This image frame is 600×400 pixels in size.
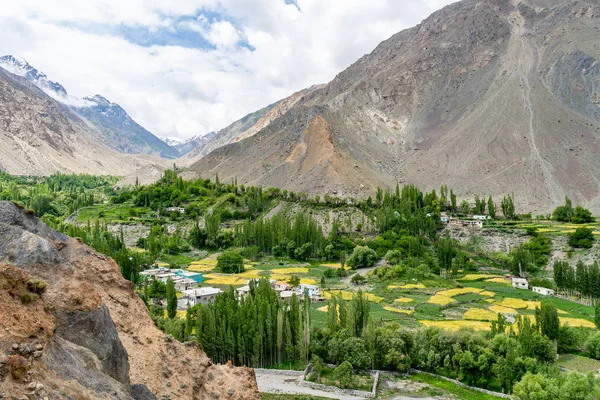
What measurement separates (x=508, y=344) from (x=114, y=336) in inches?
1117

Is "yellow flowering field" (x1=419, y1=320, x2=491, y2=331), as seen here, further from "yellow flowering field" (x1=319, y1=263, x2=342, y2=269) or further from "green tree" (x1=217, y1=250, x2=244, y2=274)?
"green tree" (x1=217, y1=250, x2=244, y2=274)

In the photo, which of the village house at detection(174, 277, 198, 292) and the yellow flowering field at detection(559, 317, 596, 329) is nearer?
the yellow flowering field at detection(559, 317, 596, 329)

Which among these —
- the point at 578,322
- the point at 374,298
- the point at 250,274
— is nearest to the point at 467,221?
the point at 374,298

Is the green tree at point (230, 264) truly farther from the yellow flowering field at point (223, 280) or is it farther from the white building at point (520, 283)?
the white building at point (520, 283)

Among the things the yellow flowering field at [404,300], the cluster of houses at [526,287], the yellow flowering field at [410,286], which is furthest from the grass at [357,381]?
the cluster of houses at [526,287]

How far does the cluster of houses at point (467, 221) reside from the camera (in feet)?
314

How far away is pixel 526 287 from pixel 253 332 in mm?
42795

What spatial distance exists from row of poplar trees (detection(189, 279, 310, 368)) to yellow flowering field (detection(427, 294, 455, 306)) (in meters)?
23.6

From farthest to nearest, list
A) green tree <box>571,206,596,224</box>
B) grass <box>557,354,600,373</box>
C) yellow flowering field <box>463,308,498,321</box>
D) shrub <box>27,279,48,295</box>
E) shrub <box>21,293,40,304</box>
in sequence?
green tree <box>571,206,596,224</box>
yellow flowering field <box>463,308,498,321</box>
grass <box>557,354,600,373</box>
shrub <box>27,279,48,295</box>
shrub <box>21,293,40,304</box>

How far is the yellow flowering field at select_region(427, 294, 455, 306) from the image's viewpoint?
56.2m

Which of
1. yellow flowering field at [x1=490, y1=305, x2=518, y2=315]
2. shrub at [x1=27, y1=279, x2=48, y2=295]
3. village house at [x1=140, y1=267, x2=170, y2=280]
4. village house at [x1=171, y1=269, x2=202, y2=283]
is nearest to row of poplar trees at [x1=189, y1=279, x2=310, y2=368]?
yellow flowering field at [x1=490, y1=305, x2=518, y2=315]

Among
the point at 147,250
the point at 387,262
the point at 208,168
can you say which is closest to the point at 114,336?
the point at 387,262

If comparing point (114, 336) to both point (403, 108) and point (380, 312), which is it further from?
point (403, 108)

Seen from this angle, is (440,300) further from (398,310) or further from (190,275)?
(190,275)
